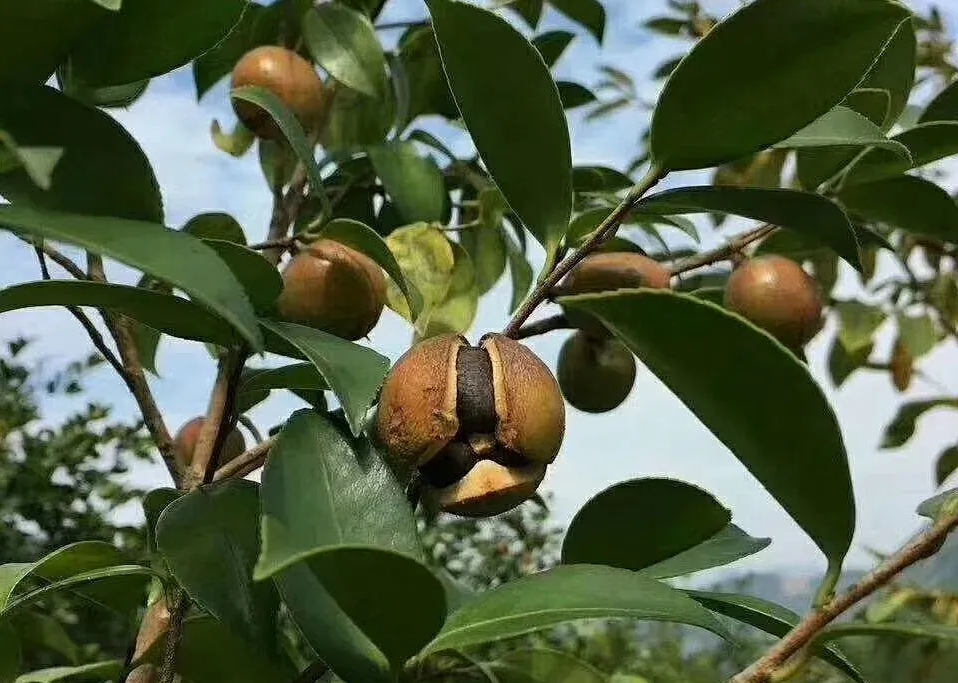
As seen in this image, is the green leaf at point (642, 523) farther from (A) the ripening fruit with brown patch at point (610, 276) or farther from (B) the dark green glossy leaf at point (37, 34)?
(B) the dark green glossy leaf at point (37, 34)

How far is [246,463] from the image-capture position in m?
0.68

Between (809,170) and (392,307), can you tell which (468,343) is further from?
(809,170)

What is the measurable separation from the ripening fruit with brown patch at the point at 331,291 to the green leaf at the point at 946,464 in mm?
1276

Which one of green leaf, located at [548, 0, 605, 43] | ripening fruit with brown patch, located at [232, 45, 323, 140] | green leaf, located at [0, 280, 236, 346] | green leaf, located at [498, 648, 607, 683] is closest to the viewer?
green leaf, located at [0, 280, 236, 346]

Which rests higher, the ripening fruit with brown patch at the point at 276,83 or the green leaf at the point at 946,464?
the ripening fruit with brown patch at the point at 276,83

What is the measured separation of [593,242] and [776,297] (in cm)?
37

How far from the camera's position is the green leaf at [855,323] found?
159cm

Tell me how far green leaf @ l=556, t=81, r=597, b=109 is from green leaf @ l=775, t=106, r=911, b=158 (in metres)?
0.61

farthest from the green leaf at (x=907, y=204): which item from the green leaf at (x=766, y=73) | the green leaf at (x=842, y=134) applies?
the green leaf at (x=766, y=73)

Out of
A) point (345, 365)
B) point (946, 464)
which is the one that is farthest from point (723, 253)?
point (946, 464)

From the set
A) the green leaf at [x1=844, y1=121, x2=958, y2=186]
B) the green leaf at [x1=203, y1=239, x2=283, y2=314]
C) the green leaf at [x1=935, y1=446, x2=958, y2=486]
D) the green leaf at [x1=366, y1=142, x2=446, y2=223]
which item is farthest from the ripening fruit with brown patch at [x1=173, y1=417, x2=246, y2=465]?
the green leaf at [x1=935, y1=446, x2=958, y2=486]

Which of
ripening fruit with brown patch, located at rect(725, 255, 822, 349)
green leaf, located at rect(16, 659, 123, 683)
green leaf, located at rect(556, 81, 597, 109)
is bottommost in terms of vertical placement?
green leaf, located at rect(16, 659, 123, 683)

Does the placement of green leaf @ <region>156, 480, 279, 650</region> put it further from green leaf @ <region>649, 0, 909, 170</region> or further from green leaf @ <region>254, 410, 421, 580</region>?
green leaf @ <region>649, 0, 909, 170</region>

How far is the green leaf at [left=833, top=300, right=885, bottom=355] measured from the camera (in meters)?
1.59
